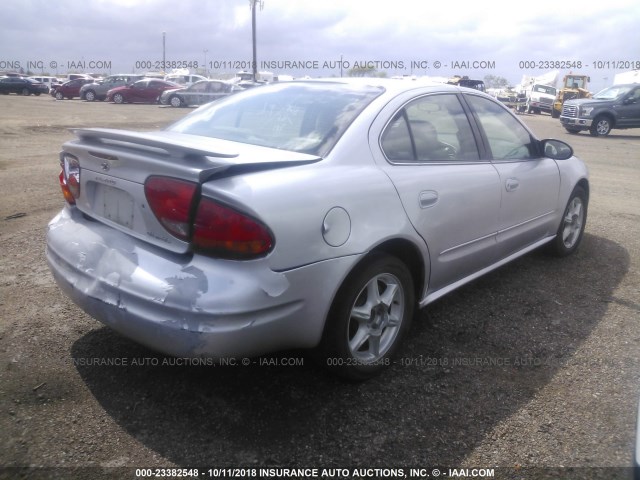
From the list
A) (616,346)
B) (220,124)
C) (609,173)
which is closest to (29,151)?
(220,124)

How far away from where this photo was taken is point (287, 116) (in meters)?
3.06

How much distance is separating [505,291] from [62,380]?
3.02m

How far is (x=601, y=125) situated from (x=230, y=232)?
2086 cm

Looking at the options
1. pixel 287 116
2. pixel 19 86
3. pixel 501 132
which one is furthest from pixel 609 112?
pixel 19 86

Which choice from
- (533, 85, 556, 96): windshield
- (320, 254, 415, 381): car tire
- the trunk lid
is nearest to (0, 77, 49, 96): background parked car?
(533, 85, 556, 96): windshield

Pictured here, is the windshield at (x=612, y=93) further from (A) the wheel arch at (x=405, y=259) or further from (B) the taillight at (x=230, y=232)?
(B) the taillight at (x=230, y=232)

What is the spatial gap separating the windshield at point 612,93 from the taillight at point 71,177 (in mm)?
21276

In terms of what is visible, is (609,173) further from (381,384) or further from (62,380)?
(62,380)

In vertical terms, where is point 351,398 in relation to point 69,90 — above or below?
below

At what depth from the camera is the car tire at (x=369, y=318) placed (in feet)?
8.34

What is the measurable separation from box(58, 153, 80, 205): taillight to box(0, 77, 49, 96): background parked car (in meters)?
37.9

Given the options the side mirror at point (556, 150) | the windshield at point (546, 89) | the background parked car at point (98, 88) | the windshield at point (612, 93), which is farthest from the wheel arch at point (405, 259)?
the windshield at point (546, 89)

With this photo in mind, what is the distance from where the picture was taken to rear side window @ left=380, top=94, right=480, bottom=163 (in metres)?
2.97

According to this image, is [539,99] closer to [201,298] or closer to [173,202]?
[173,202]
